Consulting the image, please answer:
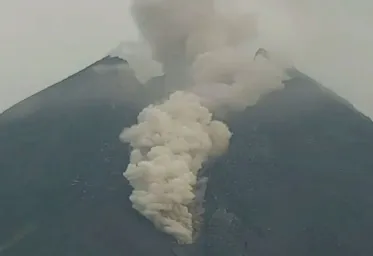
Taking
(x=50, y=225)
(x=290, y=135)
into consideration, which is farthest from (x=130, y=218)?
(x=290, y=135)

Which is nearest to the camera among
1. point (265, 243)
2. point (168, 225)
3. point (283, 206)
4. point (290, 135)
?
point (168, 225)

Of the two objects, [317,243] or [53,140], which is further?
[53,140]

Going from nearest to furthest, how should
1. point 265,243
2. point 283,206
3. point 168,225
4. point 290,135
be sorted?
1. point 168,225
2. point 265,243
3. point 283,206
4. point 290,135

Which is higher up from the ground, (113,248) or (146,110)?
(146,110)

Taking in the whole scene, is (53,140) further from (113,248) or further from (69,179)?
(113,248)

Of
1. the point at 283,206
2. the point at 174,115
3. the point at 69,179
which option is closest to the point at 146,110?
→ the point at 174,115

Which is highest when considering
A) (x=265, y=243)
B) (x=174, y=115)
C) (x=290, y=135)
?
(x=290, y=135)
